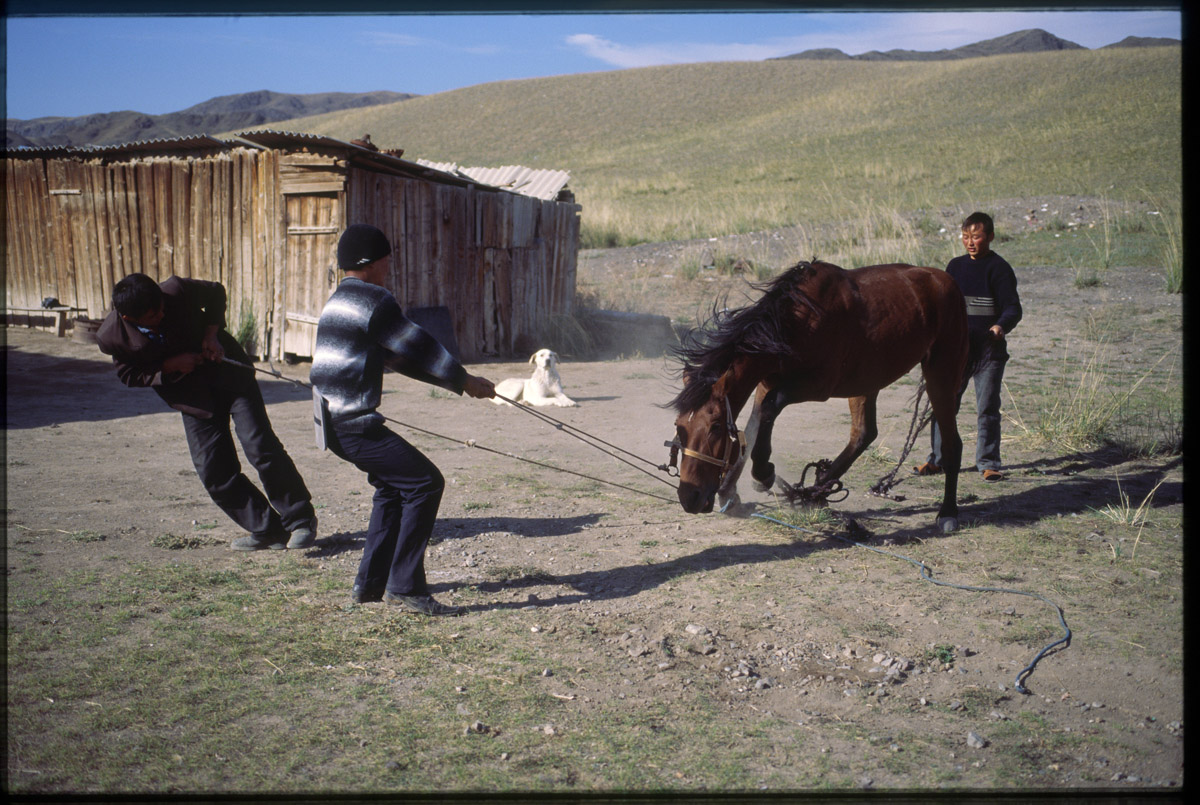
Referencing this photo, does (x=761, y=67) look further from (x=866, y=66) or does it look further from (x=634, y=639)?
(x=634, y=639)

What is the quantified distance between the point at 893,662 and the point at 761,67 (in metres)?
82.5

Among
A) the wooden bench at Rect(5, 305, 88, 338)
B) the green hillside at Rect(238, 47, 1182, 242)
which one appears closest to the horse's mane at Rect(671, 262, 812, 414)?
the green hillside at Rect(238, 47, 1182, 242)

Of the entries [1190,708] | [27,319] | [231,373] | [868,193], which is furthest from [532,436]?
[868,193]

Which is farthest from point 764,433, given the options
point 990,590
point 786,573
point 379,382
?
point 379,382

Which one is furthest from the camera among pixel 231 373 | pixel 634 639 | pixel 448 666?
pixel 231 373

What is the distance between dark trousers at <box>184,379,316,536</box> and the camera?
4.82 m

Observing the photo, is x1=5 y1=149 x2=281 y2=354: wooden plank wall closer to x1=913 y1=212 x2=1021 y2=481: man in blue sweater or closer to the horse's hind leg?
x1=913 y1=212 x2=1021 y2=481: man in blue sweater

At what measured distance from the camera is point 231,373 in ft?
16.0

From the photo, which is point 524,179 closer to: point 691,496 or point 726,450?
point 726,450

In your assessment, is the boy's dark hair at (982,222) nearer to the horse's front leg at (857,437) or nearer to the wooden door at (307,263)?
the horse's front leg at (857,437)

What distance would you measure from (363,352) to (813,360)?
2.64 metres

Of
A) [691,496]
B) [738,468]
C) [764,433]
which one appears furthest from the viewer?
[764,433]

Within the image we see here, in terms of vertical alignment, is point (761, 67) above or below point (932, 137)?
above

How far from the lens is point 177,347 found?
4680mm
